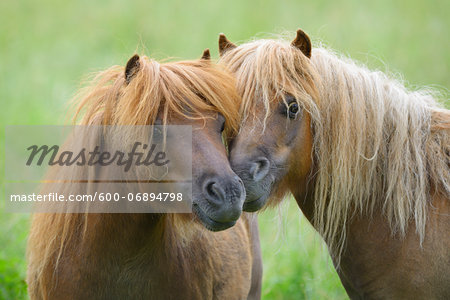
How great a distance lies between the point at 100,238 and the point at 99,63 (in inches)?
375

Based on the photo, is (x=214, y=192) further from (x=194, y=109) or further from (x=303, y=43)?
(x=303, y=43)

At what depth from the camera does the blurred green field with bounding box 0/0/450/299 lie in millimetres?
11703

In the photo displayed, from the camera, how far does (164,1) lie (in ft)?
49.8

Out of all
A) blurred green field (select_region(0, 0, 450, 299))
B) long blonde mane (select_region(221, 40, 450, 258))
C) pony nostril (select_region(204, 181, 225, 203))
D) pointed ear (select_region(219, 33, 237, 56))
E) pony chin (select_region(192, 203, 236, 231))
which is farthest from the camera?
blurred green field (select_region(0, 0, 450, 299))

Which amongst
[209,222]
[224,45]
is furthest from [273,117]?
[224,45]

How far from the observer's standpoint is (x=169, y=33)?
13898mm

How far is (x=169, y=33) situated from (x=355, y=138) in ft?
35.0

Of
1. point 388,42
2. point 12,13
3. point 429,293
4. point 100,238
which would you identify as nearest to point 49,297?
point 100,238

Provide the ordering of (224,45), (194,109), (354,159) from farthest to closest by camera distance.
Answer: (224,45) < (354,159) < (194,109)

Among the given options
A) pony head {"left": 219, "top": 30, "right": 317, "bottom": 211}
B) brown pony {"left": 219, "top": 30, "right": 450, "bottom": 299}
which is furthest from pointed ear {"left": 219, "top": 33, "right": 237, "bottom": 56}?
pony head {"left": 219, "top": 30, "right": 317, "bottom": 211}

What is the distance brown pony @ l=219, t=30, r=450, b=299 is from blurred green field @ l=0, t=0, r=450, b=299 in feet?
21.3

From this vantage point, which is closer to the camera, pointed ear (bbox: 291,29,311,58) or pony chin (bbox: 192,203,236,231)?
pony chin (bbox: 192,203,236,231)

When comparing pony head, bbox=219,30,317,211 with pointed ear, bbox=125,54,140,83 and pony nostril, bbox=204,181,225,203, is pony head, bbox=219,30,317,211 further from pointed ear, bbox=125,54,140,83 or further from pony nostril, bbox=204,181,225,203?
pointed ear, bbox=125,54,140,83

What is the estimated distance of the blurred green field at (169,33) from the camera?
11.7 meters
